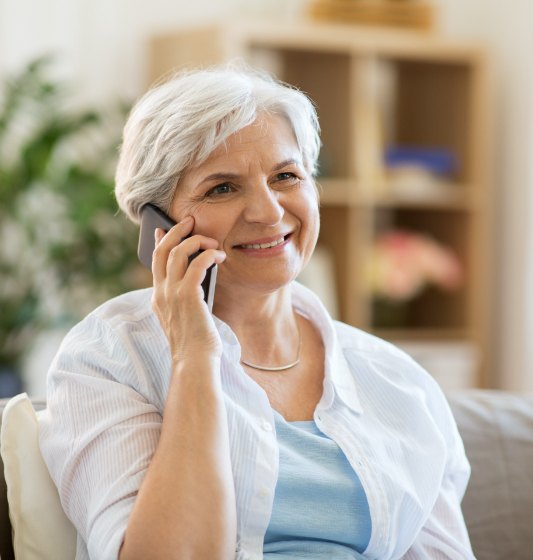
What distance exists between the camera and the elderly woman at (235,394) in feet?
4.66

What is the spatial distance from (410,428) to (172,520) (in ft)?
1.61

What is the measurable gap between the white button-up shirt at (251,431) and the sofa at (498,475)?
105 mm

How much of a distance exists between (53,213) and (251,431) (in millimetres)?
2393

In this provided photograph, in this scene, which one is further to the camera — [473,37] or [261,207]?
[473,37]

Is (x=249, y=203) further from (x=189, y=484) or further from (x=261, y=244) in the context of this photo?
(x=189, y=484)

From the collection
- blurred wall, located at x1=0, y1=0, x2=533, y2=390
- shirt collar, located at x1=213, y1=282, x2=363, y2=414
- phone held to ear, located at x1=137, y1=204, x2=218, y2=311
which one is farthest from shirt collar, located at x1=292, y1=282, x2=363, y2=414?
blurred wall, located at x1=0, y1=0, x2=533, y2=390

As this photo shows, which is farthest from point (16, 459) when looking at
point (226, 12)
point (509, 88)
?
point (509, 88)

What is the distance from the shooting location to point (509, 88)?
435 cm

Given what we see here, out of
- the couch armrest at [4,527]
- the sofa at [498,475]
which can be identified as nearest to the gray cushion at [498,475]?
the sofa at [498,475]

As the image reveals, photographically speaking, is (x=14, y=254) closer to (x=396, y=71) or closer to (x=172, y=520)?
(x=396, y=71)

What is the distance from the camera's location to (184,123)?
1567 mm

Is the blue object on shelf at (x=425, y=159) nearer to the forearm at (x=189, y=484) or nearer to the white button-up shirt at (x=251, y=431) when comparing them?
the white button-up shirt at (x=251, y=431)

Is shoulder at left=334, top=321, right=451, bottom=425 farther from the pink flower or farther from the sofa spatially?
the pink flower

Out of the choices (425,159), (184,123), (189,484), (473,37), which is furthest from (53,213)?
(189,484)
